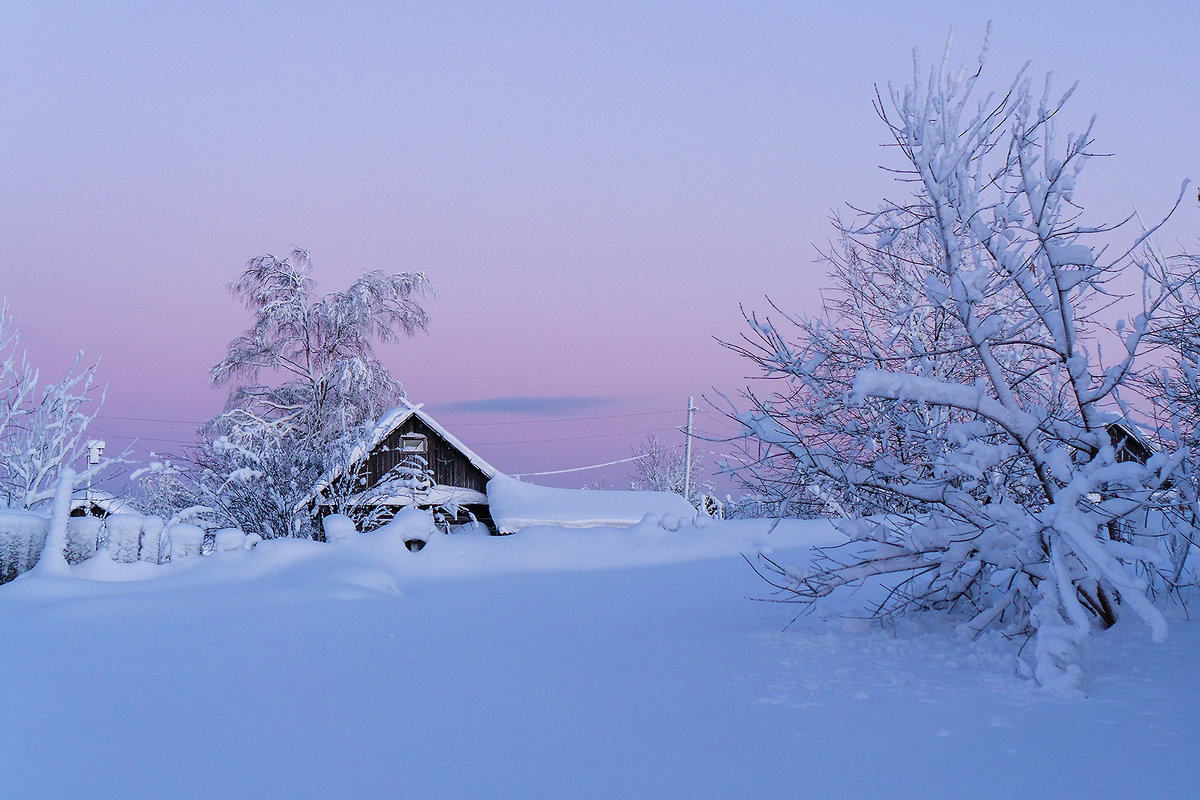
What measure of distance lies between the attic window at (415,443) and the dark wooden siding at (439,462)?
0.10 metres

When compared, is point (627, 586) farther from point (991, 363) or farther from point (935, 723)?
point (935, 723)

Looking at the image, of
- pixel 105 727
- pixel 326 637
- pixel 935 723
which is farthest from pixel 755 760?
pixel 326 637

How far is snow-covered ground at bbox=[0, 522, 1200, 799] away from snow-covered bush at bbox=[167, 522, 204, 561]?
5.29 feet

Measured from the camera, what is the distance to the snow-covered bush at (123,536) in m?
7.23

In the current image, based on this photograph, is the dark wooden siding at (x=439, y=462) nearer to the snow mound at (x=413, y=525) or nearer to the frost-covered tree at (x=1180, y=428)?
the snow mound at (x=413, y=525)

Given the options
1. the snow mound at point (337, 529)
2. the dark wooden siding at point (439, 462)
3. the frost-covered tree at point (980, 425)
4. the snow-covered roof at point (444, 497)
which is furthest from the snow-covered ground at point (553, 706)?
the dark wooden siding at point (439, 462)

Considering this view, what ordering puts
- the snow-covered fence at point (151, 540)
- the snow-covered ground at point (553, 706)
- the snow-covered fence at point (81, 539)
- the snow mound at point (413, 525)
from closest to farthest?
the snow-covered ground at point (553, 706) < the snow-covered fence at point (81, 539) < the snow-covered fence at point (151, 540) < the snow mound at point (413, 525)

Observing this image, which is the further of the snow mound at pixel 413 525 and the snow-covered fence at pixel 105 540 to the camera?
the snow mound at pixel 413 525

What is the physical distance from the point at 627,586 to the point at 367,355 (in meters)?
16.7

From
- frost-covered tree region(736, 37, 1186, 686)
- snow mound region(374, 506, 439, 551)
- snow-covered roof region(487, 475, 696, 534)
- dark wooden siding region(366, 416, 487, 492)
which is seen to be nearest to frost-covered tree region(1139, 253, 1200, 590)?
frost-covered tree region(736, 37, 1186, 686)

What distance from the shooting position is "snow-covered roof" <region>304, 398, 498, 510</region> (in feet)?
43.4

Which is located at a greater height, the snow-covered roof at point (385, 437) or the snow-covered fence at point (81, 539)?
the snow-covered roof at point (385, 437)

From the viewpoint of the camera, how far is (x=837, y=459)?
14.2 feet

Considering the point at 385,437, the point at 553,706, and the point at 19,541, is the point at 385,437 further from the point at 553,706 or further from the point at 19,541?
the point at 553,706
